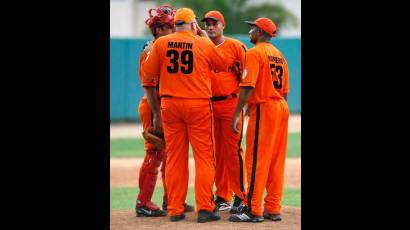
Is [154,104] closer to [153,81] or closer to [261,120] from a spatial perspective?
[153,81]

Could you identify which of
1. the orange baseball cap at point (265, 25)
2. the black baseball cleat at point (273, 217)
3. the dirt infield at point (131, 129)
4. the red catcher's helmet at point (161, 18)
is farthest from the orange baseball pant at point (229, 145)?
the dirt infield at point (131, 129)

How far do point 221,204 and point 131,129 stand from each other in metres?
15.0

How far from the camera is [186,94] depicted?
8.24 meters

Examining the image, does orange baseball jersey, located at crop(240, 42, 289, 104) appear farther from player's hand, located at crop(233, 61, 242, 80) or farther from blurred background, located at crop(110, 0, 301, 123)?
blurred background, located at crop(110, 0, 301, 123)

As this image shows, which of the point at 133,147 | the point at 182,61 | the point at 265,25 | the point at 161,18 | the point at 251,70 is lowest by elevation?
the point at 133,147

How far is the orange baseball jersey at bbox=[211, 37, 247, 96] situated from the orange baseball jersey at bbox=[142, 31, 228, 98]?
633 millimetres

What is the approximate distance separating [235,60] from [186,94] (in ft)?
3.43

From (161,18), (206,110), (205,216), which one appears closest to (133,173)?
(161,18)

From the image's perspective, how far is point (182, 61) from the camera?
27.1 feet

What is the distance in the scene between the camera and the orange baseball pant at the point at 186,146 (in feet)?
27.1

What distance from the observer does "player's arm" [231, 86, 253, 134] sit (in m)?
8.10
